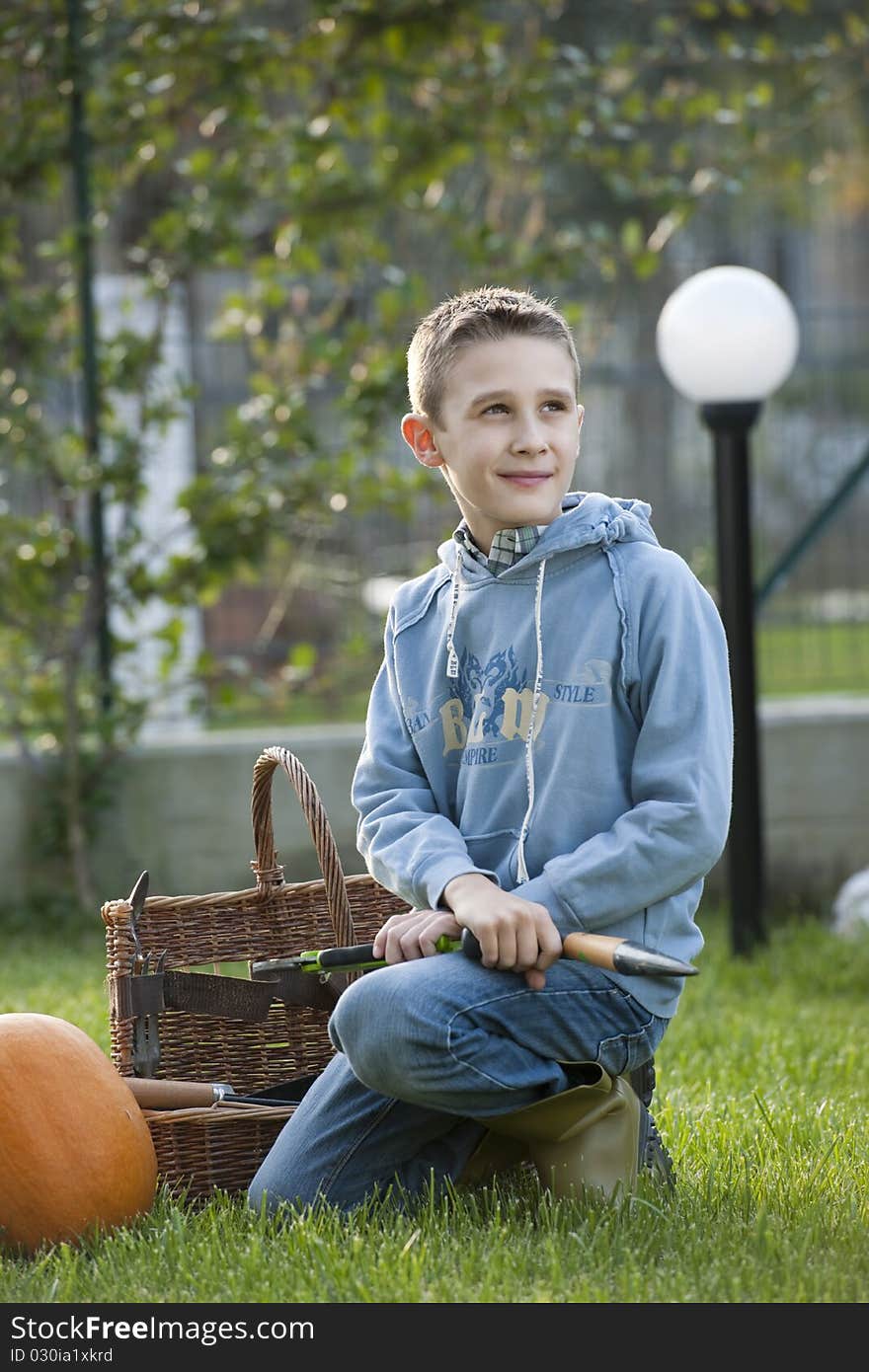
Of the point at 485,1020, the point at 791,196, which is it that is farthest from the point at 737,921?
the point at 791,196

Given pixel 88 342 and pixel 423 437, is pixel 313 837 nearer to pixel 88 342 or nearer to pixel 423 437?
pixel 423 437

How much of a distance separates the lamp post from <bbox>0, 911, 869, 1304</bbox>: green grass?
61.8 inches

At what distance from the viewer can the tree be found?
5.84 meters

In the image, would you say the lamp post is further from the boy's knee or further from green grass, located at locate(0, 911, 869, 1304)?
the boy's knee

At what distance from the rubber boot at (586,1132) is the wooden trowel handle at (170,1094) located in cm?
54

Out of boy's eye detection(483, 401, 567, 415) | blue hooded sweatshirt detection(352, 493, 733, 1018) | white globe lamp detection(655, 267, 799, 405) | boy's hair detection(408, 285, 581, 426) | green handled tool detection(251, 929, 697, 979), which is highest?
white globe lamp detection(655, 267, 799, 405)

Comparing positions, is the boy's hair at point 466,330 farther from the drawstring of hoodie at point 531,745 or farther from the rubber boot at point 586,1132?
the rubber boot at point 586,1132

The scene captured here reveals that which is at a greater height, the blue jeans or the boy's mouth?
the boy's mouth

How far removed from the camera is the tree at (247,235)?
5.84 meters

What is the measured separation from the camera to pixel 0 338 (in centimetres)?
600

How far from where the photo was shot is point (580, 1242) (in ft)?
7.44

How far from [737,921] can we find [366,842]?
242cm

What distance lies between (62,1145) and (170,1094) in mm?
276

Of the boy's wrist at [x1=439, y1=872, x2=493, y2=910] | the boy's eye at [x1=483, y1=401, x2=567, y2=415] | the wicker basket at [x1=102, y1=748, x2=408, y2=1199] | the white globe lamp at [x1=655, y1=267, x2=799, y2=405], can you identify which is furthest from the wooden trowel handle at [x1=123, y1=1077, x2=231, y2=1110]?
the white globe lamp at [x1=655, y1=267, x2=799, y2=405]
